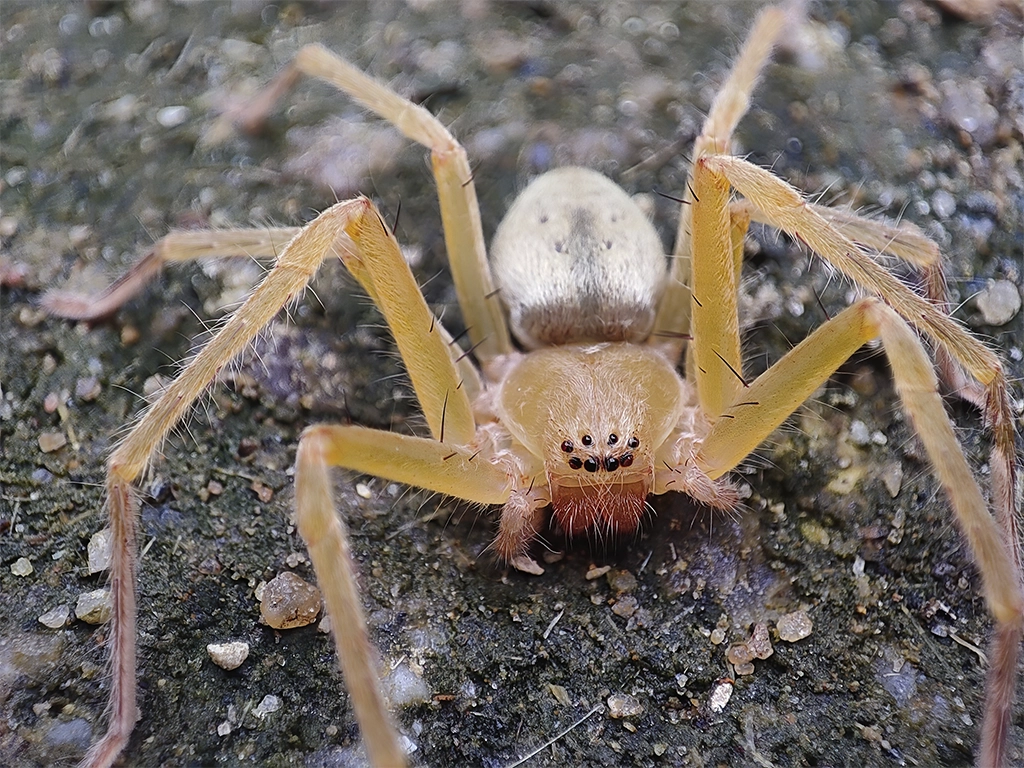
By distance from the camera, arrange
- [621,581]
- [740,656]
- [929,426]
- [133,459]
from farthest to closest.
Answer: [621,581] → [740,656] → [133,459] → [929,426]

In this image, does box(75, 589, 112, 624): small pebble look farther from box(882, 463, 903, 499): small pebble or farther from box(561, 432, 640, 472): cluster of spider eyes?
box(882, 463, 903, 499): small pebble

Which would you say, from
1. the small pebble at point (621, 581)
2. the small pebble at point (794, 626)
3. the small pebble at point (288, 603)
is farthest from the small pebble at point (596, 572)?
the small pebble at point (288, 603)

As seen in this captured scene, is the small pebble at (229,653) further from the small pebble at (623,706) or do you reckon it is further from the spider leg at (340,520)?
the small pebble at (623,706)

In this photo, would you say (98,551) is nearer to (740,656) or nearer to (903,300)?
(740,656)

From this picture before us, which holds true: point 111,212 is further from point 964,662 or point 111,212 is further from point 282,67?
point 964,662

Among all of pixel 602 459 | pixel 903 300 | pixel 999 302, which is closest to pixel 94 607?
pixel 602 459

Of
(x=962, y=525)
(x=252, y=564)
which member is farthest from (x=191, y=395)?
(x=962, y=525)

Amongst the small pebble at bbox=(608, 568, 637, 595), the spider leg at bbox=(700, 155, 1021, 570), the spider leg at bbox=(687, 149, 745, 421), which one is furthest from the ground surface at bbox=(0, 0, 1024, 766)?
the spider leg at bbox=(687, 149, 745, 421)
